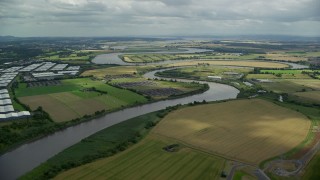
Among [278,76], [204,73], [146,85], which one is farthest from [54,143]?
[278,76]

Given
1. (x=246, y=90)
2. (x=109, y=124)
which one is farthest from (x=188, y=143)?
(x=246, y=90)

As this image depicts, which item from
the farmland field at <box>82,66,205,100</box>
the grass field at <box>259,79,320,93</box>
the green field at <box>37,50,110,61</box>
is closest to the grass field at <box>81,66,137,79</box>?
the farmland field at <box>82,66,205,100</box>

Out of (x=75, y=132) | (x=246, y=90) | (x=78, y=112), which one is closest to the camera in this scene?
(x=75, y=132)

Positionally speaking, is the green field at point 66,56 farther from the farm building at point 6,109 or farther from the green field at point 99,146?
the green field at point 99,146

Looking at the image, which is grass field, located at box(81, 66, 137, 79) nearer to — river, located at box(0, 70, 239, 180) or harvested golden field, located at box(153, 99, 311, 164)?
river, located at box(0, 70, 239, 180)

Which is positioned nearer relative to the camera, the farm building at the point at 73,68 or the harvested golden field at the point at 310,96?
the harvested golden field at the point at 310,96

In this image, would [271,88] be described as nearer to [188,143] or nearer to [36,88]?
[188,143]

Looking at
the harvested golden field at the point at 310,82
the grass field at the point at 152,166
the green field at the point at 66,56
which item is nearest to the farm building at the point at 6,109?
the grass field at the point at 152,166
